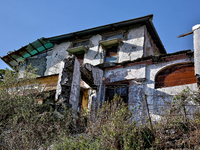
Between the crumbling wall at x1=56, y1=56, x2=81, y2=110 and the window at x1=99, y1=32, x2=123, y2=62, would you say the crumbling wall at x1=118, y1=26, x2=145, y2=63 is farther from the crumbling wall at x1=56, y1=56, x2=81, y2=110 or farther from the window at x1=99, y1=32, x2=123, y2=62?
the crumbling wall at x1=56, y1=56, x2=81, y2=110

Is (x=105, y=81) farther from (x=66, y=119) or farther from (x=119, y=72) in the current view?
(x=66, y=119)

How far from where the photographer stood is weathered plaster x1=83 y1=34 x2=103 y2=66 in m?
14.1

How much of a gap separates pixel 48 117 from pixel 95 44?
7286 millimetres

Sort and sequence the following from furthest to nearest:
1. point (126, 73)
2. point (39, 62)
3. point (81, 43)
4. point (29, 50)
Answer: point (29, 50)
point (39, 62)
point (81, 43)
point (126, 73)

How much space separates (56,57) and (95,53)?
3.37 m

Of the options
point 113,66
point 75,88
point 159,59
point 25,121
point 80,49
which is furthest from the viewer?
point 80,49

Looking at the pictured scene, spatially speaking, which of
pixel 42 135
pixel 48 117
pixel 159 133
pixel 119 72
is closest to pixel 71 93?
pixel 48 117

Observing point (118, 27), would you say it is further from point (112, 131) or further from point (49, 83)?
point (112, 131)

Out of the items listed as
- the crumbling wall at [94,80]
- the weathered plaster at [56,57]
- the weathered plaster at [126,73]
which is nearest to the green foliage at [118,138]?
the crumbling wall at [94,80]

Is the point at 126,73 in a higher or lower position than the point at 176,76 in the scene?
higher

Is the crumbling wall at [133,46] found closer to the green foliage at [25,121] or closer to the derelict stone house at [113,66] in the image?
the derelict stone house at [113,66]

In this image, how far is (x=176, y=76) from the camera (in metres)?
10.8

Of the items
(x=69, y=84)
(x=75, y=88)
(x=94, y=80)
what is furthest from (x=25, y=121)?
(x=94, y=80)

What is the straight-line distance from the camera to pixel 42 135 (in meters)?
7.59
